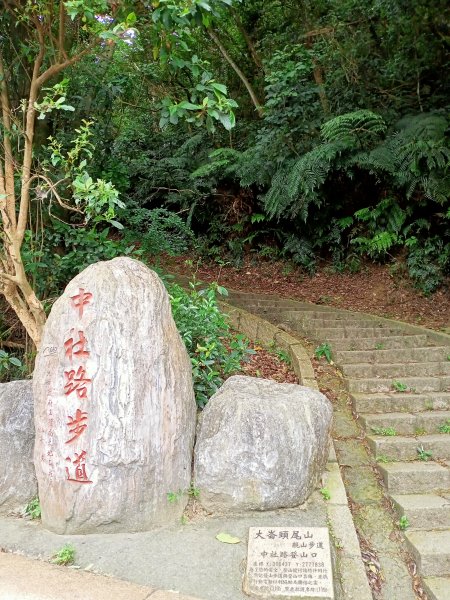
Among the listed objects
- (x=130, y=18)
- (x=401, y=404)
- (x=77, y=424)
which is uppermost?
(x=130, y=18)

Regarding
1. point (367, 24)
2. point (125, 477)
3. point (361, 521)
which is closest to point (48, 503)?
point (125, 477)

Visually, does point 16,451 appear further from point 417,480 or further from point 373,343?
point 373,343

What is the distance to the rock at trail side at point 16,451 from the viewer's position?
139 inches

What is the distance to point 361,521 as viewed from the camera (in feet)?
11.8

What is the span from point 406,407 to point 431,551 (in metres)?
1.70

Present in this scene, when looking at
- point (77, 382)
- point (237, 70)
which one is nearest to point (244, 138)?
point (237, 70)

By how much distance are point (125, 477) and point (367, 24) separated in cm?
964

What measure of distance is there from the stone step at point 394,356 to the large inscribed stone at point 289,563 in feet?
9.40

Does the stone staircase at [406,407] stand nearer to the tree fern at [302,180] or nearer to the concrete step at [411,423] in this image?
the concrete step at [411,423]

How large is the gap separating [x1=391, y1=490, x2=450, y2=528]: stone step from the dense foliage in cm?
212

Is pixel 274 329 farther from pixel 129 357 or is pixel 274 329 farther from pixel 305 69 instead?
pixel 305 69

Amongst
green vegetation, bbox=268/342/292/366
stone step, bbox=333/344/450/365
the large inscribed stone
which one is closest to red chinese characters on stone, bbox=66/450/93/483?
the large inscribed stone

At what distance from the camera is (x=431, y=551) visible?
3227 millimetres

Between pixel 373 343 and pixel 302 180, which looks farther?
pixel 302 180
